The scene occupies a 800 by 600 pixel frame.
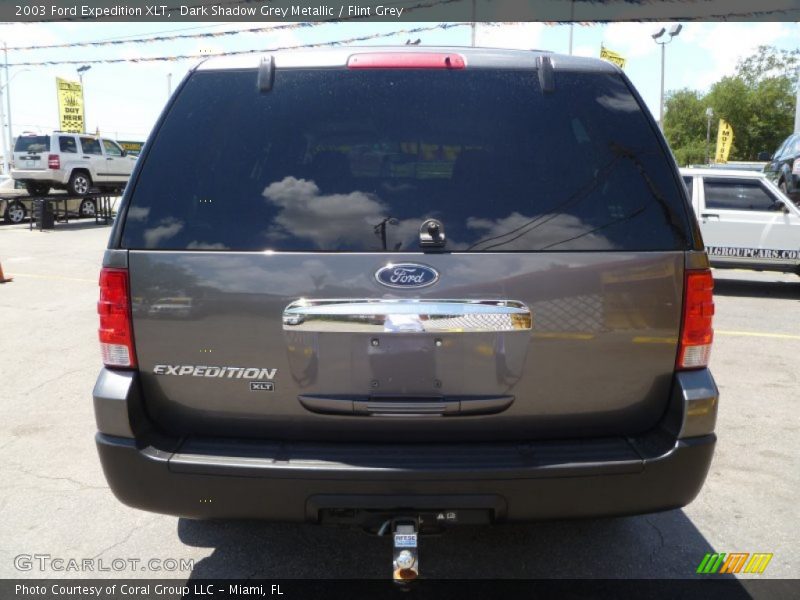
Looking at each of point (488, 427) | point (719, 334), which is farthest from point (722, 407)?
point (488, 427)

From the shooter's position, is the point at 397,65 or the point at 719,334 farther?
the point at 719,334

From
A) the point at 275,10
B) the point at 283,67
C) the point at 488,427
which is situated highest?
the point at 275,10

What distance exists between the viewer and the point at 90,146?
23.2 m

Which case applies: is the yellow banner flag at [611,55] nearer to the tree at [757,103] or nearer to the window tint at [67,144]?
the window tint at [67,144]

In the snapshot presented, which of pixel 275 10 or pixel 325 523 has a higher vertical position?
pixel 275 10

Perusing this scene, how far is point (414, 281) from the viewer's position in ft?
7.39

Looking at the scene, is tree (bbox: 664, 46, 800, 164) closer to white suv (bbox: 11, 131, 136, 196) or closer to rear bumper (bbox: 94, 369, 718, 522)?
Result: white suv (bbox: 11, 131, 136, 196)

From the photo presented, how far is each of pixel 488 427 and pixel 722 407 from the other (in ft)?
11.8

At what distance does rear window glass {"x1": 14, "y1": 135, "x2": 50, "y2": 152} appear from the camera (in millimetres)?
21922

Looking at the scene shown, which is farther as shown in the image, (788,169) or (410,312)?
(788,169)

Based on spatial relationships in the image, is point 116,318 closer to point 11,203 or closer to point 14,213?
point 11,203

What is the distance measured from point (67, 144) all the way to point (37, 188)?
74.1 inches

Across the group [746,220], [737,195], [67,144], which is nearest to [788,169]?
[737,195]

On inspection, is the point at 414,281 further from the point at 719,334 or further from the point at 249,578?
the point at 719,334
